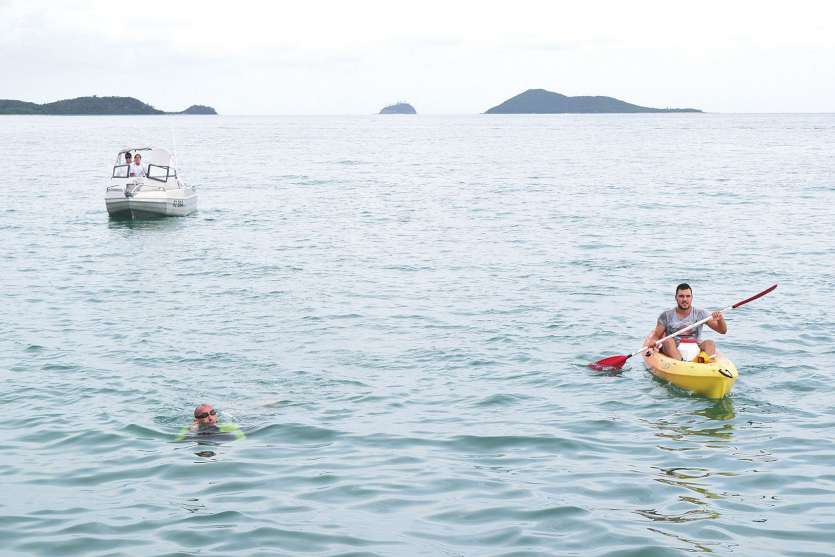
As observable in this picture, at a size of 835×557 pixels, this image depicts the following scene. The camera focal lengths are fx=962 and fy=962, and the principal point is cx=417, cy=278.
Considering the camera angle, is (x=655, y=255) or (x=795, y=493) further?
(x=655, y=255)

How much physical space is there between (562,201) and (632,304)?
81.1 ft

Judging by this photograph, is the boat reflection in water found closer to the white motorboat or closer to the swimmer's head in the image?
the swimmer's head

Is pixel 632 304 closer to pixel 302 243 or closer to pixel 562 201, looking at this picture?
pixel 302 243

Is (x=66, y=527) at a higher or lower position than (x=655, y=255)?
lower

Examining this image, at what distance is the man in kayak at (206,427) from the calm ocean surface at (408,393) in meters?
0.22

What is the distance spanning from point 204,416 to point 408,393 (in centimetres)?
360

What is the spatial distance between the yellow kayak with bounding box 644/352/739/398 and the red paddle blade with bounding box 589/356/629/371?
909 mm

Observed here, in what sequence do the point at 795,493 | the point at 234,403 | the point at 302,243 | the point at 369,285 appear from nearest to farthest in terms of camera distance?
1. the point at 795,493
2. the point at 234,403
3. the point at 369,285
4. the point at 302,243

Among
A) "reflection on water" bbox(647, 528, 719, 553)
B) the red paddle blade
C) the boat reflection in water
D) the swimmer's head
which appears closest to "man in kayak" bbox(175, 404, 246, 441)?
the swimmer's head

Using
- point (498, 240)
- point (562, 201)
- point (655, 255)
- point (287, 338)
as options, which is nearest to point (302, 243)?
point (498, 240)

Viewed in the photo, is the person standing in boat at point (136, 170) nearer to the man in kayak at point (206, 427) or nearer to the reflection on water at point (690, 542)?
the man in kayak at point (206, 427)

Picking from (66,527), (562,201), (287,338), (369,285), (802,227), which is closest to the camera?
(66,527)

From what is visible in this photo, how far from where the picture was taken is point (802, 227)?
35156mm

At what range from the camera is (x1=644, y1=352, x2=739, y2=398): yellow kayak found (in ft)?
48.4
